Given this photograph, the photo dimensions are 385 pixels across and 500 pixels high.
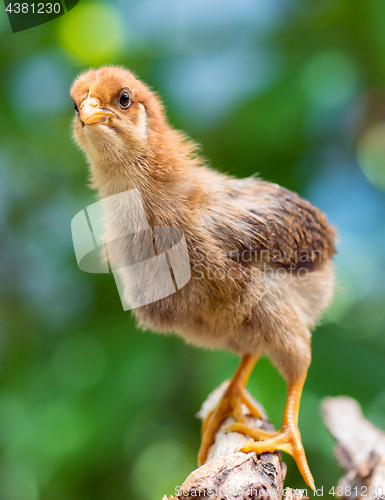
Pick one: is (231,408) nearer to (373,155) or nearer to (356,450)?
(356,450)

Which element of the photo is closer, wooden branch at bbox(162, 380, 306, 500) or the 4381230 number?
wooden branch at bbox(162, 380, 306, 500)

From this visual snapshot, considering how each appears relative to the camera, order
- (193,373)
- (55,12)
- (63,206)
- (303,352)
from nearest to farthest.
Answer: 1. (303,352)
2. (55,12)
3. (63,206)
4. (193,373)

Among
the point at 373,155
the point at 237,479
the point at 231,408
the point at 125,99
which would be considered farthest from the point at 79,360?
the point at 373,155

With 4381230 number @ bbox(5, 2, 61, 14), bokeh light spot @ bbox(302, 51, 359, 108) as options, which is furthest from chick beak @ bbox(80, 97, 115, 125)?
bokeh light spot @ bbox(302, 51, 359, 108)

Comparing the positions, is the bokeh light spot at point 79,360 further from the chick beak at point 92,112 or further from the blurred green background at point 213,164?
the chick beak at point 92,112

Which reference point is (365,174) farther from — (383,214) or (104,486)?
(104,486)

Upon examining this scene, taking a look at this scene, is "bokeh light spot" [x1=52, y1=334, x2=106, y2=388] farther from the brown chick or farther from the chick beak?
the chick beak

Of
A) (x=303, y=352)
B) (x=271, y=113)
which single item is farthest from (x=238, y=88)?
(x=303, y=352)
